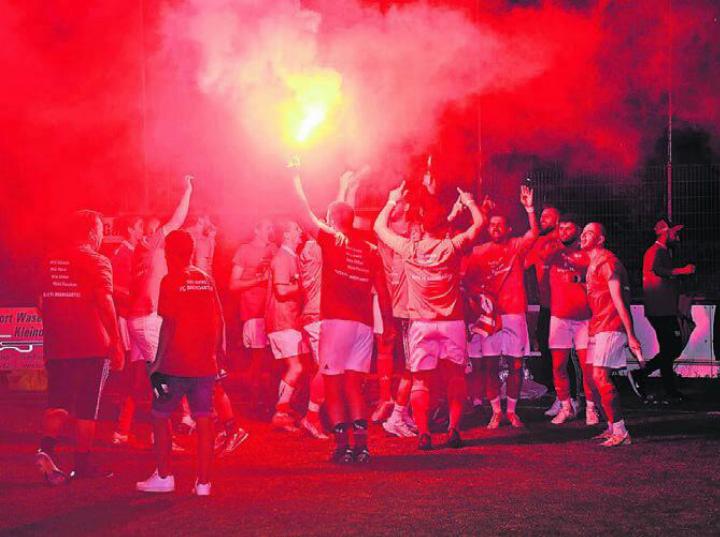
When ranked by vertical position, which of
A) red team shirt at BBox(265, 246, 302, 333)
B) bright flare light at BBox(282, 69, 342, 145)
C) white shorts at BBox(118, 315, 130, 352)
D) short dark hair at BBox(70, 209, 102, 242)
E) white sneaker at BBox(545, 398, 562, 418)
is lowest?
white sneaker at BBox(545, 398, 562, 418)

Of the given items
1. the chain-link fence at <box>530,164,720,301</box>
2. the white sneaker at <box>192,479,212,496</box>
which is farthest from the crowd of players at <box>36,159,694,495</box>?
the chain-link fence at <box>530,164,720,301</box>

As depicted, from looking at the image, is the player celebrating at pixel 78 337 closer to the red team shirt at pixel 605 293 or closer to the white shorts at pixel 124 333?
the white shorts at pixel 124 333

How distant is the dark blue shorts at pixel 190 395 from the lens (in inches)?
286

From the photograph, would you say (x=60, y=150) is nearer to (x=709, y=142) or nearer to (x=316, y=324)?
(x=316, y=324)

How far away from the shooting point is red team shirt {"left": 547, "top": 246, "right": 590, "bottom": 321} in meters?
10.6

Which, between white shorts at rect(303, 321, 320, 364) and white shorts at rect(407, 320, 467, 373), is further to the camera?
white shorts at rect(303, 321, 320, 364)

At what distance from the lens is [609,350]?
927 cm

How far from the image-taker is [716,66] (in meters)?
18.8

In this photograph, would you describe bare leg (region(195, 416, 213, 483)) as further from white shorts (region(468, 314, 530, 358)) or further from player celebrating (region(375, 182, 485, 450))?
white shorts (region(468, 314, 530, 358))

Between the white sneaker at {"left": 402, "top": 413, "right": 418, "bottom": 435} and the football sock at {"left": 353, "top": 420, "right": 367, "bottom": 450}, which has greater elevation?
the football sock at {"left": 353, "top": 420, "right": 367, "bottom": 450}

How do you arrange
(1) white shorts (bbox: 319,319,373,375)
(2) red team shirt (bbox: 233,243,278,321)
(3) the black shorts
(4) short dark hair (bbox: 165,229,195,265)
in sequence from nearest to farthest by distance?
(4) short dark hair (bbox: 165,229,195,265) < (3) the black shorts < (1) white shorts (bbox: 319,319,373,375) < (2) red team shirt (bbox: 233,243,278,321)

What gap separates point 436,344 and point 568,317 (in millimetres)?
2045

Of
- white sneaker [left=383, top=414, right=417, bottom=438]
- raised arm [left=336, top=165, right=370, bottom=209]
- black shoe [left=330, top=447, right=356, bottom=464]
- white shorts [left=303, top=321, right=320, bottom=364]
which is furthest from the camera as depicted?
white shorts [left=303, top=321, right=320, bottom=364]

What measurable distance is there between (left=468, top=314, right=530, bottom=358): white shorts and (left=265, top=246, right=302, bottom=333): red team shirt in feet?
6.40
